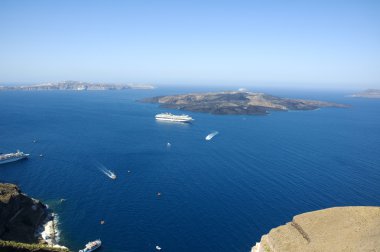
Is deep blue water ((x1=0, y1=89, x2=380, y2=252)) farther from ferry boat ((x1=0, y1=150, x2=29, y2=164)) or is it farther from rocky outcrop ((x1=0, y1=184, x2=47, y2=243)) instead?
rocky outcrop ((x1=0, y1=184, x2=47, y2=243))

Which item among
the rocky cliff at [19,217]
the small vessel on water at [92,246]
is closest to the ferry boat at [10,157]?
the rocky cliff at [19,217]

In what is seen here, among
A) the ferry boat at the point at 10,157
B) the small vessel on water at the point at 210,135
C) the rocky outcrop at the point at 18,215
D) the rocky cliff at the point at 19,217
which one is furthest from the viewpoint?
the small vessel on water at the point at 210,135

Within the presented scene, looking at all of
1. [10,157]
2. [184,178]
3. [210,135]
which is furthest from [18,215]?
[210,135]

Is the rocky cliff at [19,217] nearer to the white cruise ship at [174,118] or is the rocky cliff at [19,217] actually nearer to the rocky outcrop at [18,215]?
the rocky outcrop at [18,215]

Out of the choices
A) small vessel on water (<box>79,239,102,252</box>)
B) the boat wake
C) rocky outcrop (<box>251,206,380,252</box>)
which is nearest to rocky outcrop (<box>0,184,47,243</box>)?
small vessel on water (<box>79,239,102,252</box>)

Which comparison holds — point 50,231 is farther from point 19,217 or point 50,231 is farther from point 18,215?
point 18,215
